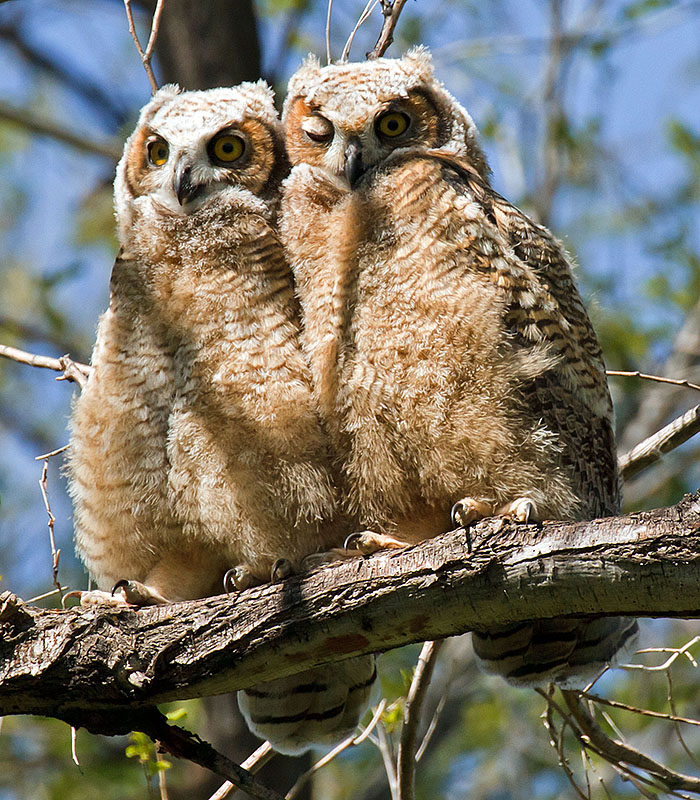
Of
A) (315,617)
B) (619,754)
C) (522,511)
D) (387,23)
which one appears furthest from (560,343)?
(387,23)

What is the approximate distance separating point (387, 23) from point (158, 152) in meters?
1.10

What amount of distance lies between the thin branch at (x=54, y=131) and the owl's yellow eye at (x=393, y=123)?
3.20 m

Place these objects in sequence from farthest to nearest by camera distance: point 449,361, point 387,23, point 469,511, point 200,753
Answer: point 387,23, point 449,361, point 469,511, point 200,753

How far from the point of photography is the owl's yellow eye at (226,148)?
12.1 ft

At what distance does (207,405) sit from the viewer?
3.30 m

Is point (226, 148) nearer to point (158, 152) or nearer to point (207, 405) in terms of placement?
point (158, 152)

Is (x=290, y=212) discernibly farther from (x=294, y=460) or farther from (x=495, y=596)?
(x=495, y=596)

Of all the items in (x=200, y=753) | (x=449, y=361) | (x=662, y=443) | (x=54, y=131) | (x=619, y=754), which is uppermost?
(x=54, y=131)

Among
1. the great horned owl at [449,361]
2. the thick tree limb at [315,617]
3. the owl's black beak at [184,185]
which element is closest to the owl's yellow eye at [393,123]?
the great horned owl at [449,361]

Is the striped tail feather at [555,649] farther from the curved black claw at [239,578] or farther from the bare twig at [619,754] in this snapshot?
the curved black claw at [239,578]

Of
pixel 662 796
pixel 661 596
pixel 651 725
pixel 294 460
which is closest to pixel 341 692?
pixel 294 460

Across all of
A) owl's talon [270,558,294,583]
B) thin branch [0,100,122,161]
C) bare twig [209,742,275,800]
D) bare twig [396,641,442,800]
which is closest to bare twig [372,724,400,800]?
bare twig [396,641,442,800]

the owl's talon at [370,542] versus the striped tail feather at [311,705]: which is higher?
the owl's talon at [370,542]

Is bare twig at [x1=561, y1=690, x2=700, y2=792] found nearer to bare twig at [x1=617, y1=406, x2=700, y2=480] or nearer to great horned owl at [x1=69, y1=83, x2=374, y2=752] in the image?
great horned owl at [x1=69, y1=83, x2=374, y2=752]
